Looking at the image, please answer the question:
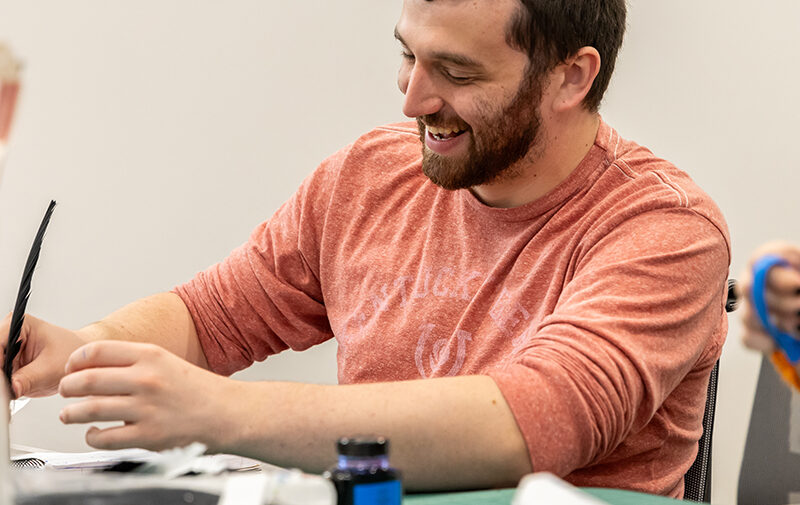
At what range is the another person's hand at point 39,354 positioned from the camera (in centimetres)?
120

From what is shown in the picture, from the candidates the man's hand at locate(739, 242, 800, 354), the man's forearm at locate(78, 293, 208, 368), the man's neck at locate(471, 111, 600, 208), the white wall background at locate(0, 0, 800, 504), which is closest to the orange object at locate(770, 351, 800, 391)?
the man's hand at locate(739, 242, 800, 354)

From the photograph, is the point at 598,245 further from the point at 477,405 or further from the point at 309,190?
the point at 309,190

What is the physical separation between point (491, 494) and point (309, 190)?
77cm

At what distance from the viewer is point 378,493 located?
632mm

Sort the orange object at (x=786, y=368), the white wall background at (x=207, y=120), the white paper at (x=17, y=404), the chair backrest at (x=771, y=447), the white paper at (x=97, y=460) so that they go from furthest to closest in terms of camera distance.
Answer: the white wall background at (x=207, y=120) < the chair backrest at (x=771, y=447) < the white paper at (x=17, y=404) < the white paper at (x=97, y=460) < the orange object at (x=786, y=368)

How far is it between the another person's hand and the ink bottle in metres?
0.69

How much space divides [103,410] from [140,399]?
1.4 inches

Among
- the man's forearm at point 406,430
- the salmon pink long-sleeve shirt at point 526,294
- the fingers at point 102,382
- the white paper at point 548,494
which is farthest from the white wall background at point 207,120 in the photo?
the white paper at point 548,494

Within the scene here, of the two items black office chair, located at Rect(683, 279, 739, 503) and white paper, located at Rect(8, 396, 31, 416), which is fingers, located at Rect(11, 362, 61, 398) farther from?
black office chair, located at Rect(683, 279, 739, 503)

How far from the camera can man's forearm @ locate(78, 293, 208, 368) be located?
1.42m

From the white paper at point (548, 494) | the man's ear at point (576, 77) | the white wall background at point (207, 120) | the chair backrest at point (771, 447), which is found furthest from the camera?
the white wall background at point (207, 120)

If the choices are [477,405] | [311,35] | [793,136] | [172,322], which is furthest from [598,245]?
[311,35]

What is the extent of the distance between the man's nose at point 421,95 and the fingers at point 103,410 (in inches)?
23.6

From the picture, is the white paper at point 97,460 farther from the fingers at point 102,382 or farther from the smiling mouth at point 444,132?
the smiling mouth at point 444,132
